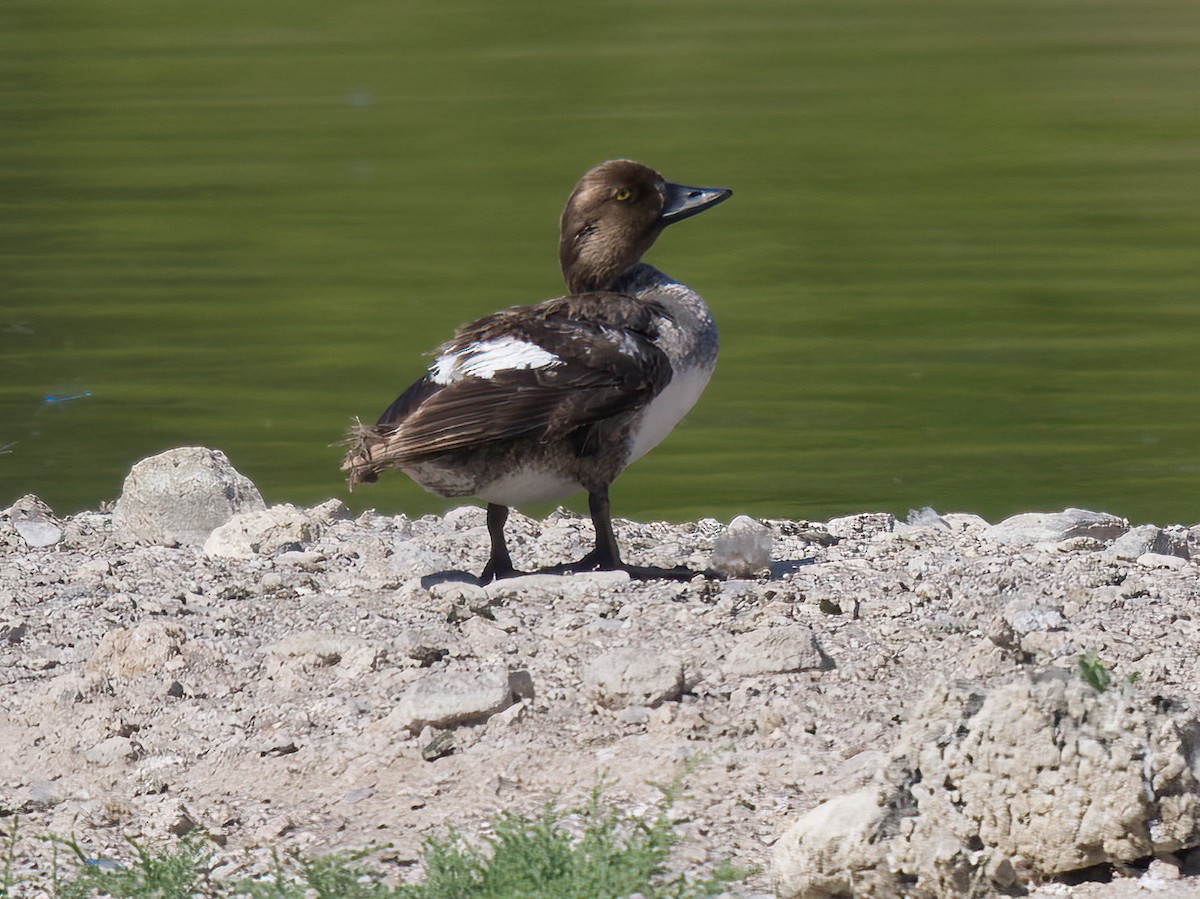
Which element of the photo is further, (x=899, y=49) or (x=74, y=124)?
(x=899, y=49)

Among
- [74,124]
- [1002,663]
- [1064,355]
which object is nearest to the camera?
[1002,663]

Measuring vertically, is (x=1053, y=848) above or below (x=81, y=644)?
below

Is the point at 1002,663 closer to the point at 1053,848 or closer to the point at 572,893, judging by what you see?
the point at 1053,848

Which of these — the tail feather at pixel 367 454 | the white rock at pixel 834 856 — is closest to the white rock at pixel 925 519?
the tail feather at pixel 367 454

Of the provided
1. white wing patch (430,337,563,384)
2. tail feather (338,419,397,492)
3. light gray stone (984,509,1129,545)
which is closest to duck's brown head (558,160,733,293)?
white wing patch (430,337,563,384)

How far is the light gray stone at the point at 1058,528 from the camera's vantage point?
7219mm

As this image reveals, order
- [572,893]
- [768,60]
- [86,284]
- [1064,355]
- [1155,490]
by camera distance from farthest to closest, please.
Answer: [768,60] → [86,284] → [1064,355] → [1155,490] → [572,893]

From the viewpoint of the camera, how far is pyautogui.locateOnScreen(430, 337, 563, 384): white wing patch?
19.6 feet

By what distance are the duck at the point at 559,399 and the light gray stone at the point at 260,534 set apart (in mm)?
932

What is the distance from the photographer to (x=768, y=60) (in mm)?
25656

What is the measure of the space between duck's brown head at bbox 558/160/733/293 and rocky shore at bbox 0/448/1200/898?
0.98m

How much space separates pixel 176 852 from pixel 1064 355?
28.0 feet

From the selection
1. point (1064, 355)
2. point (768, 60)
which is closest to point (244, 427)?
point (1064, 355)

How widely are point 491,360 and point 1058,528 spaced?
2432 millimetres
